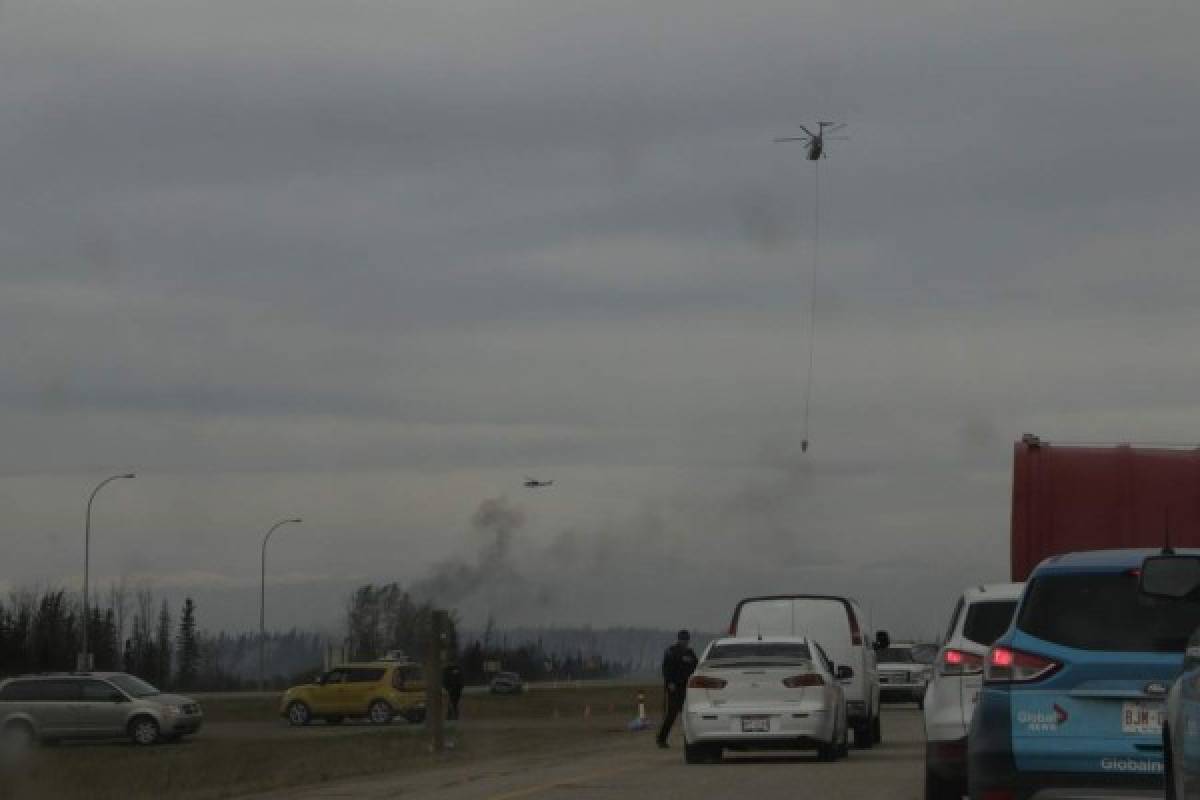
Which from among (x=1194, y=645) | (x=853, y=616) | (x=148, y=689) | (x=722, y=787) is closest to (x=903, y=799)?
(x=722, y=787)

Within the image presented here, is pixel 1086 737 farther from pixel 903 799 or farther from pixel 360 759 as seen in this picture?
pixel 360 759

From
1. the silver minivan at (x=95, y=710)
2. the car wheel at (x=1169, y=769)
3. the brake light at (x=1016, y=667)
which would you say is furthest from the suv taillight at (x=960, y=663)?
the silver minivan at (x=95, y=710)

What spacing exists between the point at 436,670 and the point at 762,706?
7126 millimetres

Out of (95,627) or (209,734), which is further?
(95,627)

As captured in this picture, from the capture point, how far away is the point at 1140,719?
37.7 feet

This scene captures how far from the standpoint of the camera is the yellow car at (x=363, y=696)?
57.6 metres

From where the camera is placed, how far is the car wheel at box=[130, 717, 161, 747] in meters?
47.6

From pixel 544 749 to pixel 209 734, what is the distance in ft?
72.6

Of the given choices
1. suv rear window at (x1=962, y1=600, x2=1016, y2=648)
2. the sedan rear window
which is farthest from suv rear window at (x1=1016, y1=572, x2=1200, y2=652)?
the sedan rear window

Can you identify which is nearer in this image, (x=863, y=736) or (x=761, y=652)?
(x=761, y=652)

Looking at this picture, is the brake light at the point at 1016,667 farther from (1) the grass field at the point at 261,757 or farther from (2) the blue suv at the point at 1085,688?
(1) the grass field at the point at 261,757

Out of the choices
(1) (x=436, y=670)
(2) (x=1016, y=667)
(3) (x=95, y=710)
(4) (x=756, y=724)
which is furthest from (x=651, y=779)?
(3) (x=95, y=710)

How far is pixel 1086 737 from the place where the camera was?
454 inches

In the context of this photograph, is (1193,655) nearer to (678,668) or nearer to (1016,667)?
(1016,667)
